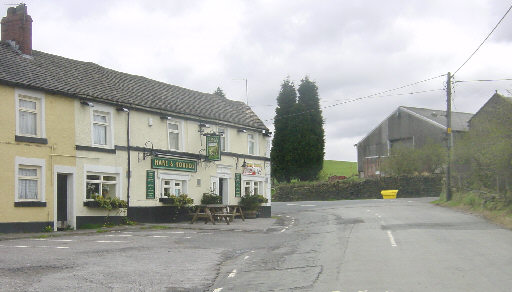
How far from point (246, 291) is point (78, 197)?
16068 millimetres

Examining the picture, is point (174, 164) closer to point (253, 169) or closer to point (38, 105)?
point (253, 169)

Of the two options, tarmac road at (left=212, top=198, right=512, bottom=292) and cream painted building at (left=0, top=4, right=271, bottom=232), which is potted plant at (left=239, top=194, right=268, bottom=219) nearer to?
cream painted building at (left=0, top=4, right=271, bottom=232)

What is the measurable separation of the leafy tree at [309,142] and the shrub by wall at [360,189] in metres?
11.7

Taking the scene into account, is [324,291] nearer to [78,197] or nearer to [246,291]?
[246,291]

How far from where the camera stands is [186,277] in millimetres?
11711

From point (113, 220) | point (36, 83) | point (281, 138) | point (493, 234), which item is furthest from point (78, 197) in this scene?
point (281, 138)

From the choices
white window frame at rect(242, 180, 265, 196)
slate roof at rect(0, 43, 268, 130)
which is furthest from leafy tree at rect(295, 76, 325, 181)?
white window frame at rect(242, 180, 265, 196)

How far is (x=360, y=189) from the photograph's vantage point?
177 ft

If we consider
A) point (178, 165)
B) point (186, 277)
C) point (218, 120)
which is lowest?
point (186, 277)

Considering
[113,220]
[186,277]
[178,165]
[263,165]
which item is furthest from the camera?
[263,165]

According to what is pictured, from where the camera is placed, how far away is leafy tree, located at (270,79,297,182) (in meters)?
70.4

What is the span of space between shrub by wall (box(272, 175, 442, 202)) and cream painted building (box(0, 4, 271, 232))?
70.4 ft

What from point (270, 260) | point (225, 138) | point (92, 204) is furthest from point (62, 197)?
point (270, 260)

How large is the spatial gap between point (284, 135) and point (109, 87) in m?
44.6
